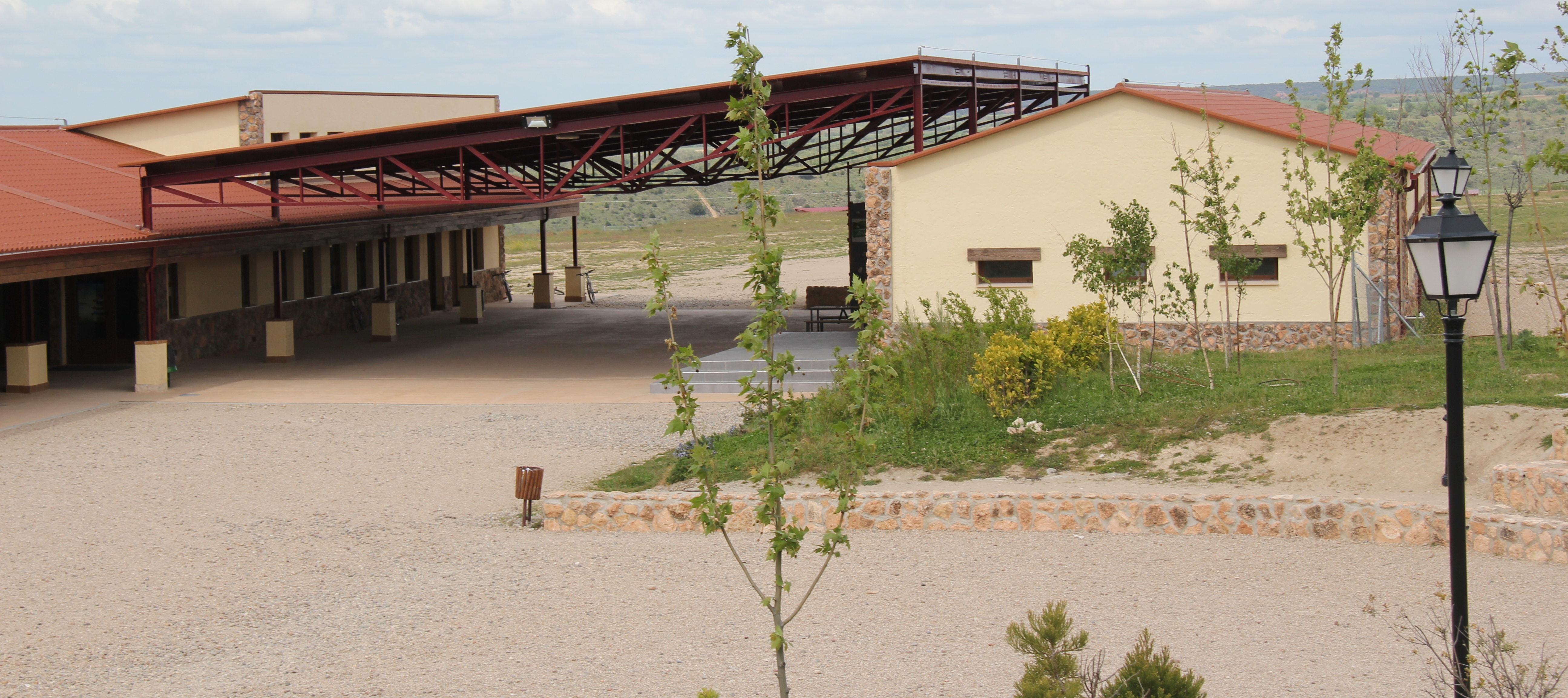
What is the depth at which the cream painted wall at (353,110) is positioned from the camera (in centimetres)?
2844

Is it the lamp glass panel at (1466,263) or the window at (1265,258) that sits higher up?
the window at (1265,258)

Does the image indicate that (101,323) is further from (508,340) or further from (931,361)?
(931,361)

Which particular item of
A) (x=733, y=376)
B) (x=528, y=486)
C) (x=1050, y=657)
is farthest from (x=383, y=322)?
(x=1050, y=657)

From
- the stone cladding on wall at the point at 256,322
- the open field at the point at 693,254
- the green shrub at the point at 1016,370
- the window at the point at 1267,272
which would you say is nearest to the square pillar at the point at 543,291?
the open field at the point at 693,254

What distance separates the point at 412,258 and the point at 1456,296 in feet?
98.6

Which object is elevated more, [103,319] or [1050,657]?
[103,319]

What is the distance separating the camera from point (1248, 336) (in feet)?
57.8

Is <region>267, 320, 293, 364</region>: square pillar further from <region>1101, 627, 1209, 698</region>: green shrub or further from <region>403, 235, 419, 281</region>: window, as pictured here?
<region>1101, 627, 1209, 698</region>: green shrub

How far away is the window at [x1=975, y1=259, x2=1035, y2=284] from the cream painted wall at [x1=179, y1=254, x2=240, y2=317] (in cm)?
1371

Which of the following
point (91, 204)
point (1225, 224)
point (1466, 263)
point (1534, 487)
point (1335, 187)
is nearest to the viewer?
point (1466, 263)

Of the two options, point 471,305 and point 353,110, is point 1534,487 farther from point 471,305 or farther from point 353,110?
point 353,110

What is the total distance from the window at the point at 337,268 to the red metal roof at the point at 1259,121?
1530 cm

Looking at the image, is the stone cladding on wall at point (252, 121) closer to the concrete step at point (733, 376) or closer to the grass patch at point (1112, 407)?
the concrete step at point (733, 376)

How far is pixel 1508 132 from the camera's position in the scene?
50.9 metres
